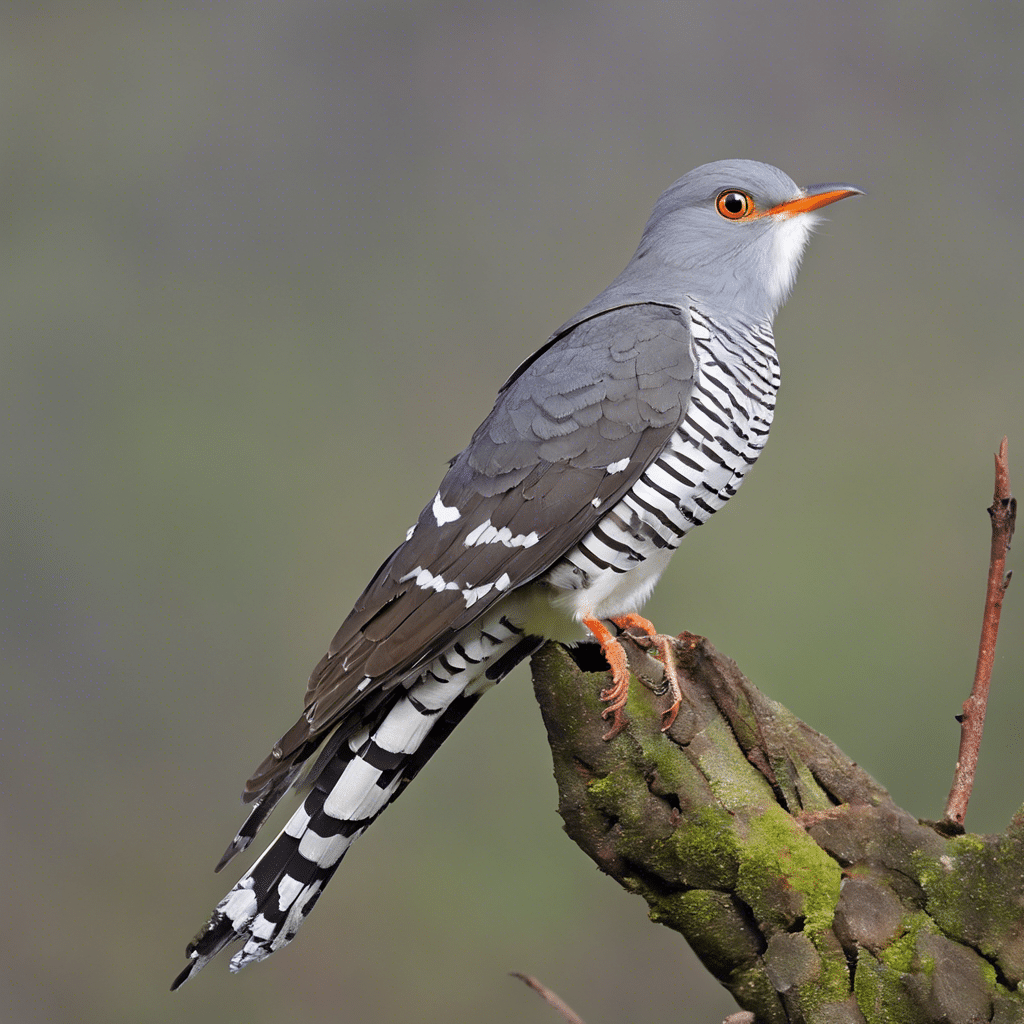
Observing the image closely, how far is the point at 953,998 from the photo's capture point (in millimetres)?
1077

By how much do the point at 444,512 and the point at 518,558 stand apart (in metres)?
0.17

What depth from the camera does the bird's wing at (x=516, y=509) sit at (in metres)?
1.42

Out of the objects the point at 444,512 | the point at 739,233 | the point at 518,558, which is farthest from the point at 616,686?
the point at 739,233

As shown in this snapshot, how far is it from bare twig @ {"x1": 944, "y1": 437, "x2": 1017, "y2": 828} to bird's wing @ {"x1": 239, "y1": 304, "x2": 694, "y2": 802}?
44 centimetres

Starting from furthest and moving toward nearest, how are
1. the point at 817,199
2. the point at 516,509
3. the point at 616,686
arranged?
1. the point at 817,199
2. the point at 516,509
3. the point at 616,686

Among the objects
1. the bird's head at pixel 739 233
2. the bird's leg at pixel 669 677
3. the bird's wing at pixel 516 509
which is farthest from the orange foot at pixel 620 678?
the bird's head at pixel 739 233

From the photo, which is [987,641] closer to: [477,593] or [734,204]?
[477,593]

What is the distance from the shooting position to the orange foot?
1.34m

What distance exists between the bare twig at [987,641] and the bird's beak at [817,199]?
2.07 ft

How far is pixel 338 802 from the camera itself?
4.90 feet

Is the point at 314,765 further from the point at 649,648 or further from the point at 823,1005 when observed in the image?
the point at 823,1005

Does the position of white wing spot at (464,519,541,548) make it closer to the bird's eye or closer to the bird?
the bird

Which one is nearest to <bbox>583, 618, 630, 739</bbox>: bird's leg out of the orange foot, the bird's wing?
the orange foot

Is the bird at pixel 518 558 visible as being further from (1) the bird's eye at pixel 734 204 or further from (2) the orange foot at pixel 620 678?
(1) the bird's eye at pixel 734 204
